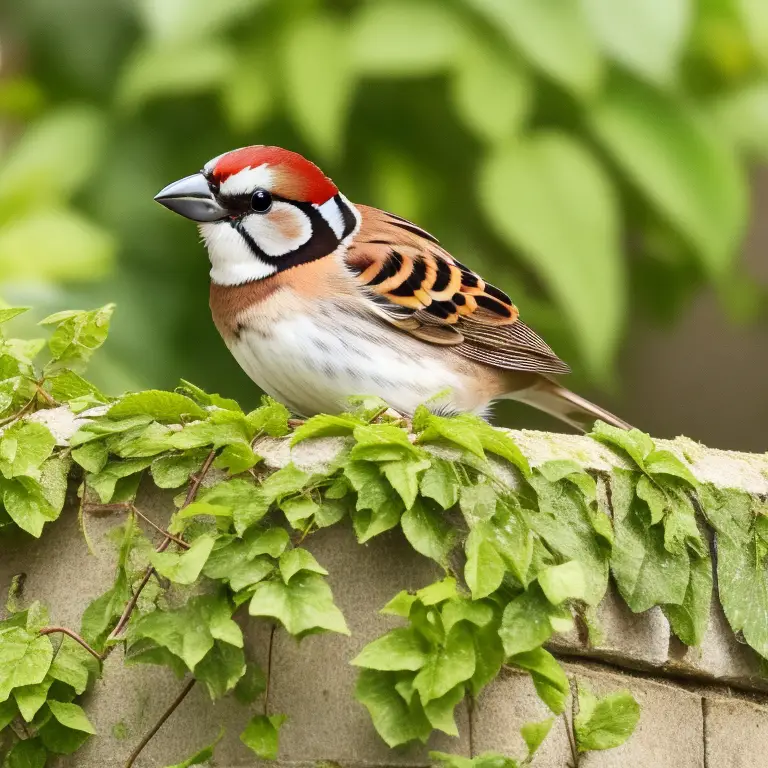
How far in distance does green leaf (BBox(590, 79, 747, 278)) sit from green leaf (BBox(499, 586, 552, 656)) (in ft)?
6.61

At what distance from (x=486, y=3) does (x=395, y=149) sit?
0.60m

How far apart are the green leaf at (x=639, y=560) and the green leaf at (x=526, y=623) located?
221 millimetres

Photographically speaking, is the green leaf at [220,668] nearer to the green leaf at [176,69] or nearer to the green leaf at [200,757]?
the green leaf at [200,757]

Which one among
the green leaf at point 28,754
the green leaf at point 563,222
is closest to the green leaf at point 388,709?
the green leaf at point 28,754

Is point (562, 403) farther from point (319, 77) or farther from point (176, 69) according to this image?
point (176, 69)

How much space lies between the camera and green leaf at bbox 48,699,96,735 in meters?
1.60

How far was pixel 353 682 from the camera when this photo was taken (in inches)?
62.3

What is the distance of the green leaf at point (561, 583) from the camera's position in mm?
1475

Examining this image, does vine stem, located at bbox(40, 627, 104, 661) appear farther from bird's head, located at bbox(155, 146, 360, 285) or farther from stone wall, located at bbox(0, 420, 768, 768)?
bird's head, located at bbox(155, 146, 360, 285)

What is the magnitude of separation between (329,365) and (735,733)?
0.82m

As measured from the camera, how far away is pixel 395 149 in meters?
3.53

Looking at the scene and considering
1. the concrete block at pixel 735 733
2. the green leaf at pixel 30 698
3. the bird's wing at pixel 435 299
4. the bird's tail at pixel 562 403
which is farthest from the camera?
the bird's tail at pixel 562 403

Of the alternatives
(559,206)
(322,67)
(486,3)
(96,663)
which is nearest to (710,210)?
(559,206)

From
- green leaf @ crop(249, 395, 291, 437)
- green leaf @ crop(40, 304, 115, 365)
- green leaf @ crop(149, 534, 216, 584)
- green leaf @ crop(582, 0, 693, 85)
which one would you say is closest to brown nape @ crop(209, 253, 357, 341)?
green leaf @ crop(40, 304, 115, 365)
